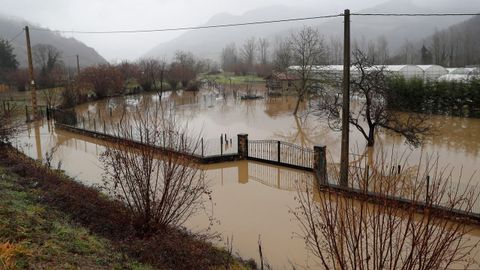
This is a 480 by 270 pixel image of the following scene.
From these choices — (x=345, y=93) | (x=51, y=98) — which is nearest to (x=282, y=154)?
(x=345, y=93)

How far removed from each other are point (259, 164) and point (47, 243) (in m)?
10.3

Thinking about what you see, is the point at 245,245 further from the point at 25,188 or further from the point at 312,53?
the point at 312,53

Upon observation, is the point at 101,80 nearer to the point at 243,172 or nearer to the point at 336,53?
the point at 243,172

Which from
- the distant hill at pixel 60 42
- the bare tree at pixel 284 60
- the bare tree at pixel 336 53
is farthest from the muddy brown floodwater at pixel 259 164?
the distant hill at pixel 60 42

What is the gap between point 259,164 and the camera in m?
16.1

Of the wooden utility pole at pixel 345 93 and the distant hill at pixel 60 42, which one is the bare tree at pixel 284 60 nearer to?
the wooden utility pole at pixel 345 93

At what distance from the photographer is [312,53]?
113 feet

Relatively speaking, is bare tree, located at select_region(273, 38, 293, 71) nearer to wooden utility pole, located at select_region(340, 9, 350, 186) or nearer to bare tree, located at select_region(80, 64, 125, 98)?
bare tree, located at select_region(80, 64, 125, 98)

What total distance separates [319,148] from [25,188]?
362 inches

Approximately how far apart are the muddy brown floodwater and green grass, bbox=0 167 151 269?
302cm

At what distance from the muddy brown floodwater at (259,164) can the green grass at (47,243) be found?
3.02 metres

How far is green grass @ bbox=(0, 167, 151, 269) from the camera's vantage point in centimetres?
580

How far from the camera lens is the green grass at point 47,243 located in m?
5.80

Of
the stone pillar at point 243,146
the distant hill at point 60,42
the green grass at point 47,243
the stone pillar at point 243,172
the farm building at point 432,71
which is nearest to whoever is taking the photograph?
the green grass at point 47,243
